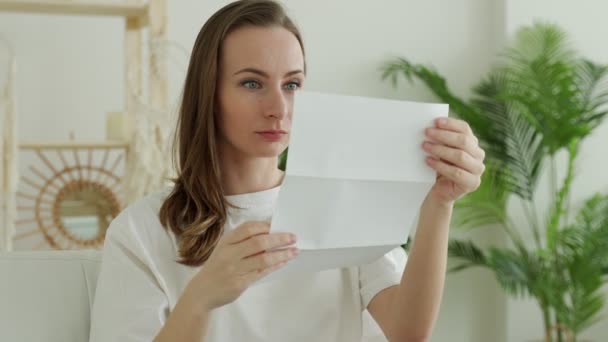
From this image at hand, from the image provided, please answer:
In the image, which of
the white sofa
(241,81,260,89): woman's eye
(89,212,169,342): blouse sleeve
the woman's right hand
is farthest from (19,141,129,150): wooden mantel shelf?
the woman's right hand

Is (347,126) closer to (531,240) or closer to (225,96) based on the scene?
(225,96)

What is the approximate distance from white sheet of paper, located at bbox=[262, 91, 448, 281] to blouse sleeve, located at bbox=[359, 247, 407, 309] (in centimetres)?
41

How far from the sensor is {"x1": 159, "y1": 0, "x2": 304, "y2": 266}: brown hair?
147 centimetres

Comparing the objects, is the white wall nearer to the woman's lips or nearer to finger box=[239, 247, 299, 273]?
the woman's lips

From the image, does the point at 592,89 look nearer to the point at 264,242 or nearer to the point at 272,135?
the point at 272,135

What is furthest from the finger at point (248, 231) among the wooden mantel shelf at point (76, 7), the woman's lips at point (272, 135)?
the wooden mantel shelf at point (76, 7)

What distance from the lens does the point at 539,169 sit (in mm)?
4105

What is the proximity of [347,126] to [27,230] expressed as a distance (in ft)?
9.66

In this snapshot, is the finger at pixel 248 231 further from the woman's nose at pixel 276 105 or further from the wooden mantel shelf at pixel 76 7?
the wooden mantel shelf at pixel 76 7

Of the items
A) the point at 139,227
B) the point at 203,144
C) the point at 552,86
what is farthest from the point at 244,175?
the point at 552,86

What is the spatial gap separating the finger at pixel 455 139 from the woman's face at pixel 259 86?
0.32m

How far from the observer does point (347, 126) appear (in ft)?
3.44

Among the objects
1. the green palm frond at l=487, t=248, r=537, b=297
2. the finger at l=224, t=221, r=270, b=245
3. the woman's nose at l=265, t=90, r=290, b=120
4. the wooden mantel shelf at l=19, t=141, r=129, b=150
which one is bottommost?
the green palm frond at l=487, t=248, r=537, b=297

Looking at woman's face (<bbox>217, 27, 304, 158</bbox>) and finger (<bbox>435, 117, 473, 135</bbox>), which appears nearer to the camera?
finger (<bbox>435, 117, 473, 135</bbox>)
